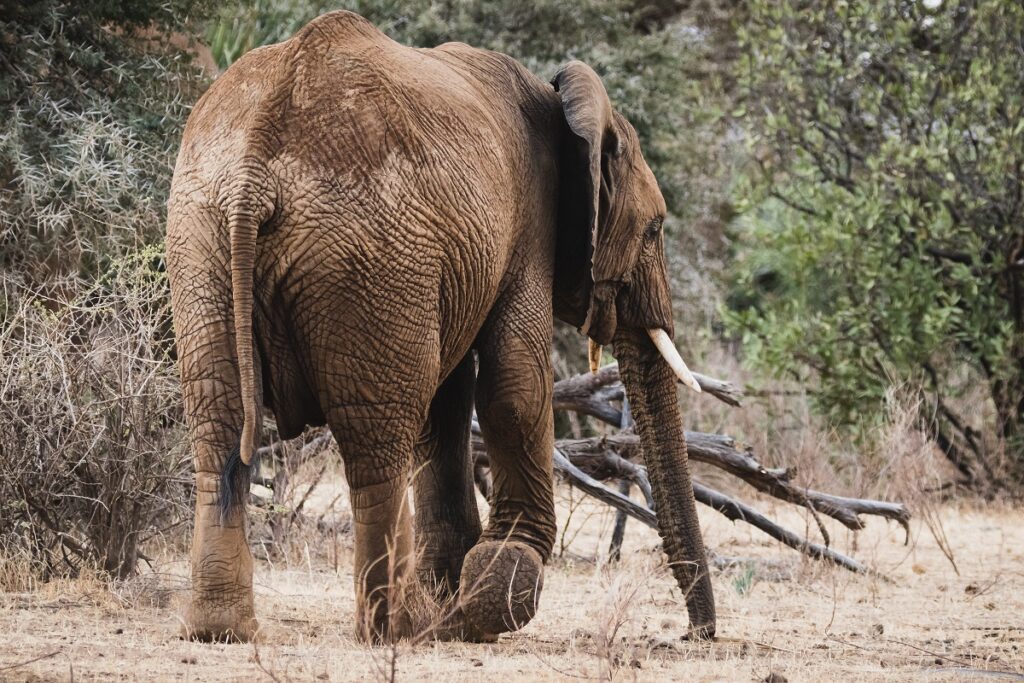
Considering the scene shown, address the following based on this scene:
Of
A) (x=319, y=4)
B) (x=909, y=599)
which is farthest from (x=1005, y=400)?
(x=319, y=4)

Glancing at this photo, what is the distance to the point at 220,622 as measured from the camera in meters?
5.15

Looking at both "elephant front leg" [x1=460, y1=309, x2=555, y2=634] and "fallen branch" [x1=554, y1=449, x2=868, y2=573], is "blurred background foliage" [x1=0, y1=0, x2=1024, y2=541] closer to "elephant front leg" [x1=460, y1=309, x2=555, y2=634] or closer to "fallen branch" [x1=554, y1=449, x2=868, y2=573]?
"fallen branch" [x1=554, y1=449, x2=868, y2=573]

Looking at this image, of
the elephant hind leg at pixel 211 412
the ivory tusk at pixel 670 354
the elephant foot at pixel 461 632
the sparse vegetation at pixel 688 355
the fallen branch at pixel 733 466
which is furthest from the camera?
the fallen branch at pixel 733 466

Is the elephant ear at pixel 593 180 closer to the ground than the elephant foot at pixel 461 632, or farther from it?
farther from it

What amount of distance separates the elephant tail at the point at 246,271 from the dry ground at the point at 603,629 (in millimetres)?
820

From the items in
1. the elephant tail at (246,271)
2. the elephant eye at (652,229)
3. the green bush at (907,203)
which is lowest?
the elephant tail at (246,271)

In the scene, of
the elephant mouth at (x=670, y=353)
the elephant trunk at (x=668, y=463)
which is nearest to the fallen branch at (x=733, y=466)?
the elephant trunk at (x=668, y=463)

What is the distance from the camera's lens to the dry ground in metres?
4.93

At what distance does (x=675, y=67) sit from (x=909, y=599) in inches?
389

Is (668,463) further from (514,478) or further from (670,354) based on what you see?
(514,478)

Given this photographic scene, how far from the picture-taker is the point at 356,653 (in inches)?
206

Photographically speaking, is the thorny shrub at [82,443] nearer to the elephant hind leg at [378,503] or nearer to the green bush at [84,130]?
the green bush at [84,130]

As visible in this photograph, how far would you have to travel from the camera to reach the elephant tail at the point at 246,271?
477 centimetres

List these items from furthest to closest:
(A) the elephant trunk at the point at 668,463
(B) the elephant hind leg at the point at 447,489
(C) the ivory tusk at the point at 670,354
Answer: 1. (C) the ivory tusk at the point at 670,354
2. (A) the elephant trunk at the point at 668,463
3. (B) the elephant hind leg at the point at 447,489
